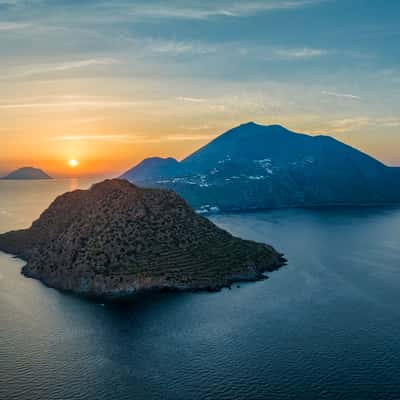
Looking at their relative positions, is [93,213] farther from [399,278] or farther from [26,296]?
[399,278]

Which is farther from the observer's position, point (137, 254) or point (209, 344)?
point (137, 254)

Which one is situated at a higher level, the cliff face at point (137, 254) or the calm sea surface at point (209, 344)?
the cliff face at point (137, 254)

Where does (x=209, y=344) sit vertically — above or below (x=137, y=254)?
below

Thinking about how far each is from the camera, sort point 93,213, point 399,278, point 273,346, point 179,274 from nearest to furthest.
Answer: point 273,346
point 179,274
point 399,278
point 93,213

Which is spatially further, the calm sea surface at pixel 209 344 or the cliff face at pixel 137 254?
the cliff face at pixel 137 254

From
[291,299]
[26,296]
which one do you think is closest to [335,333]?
[291,299]
